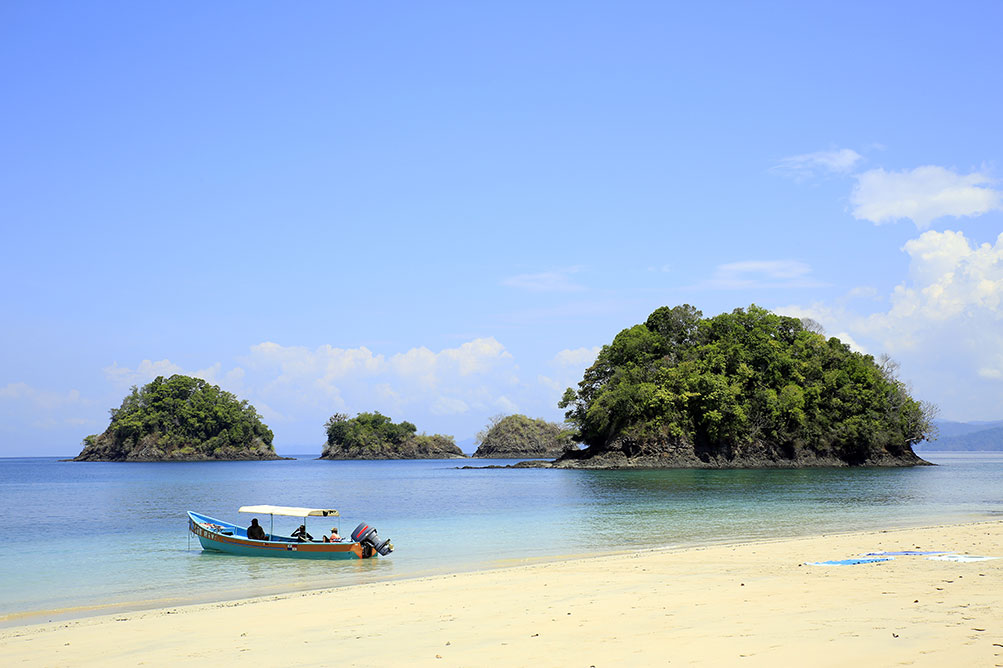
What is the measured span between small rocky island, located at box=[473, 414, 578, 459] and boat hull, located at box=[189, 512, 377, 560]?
15845cm

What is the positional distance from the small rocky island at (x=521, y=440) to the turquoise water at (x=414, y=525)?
392 ft

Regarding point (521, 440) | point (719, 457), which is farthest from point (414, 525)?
point (521, 440)

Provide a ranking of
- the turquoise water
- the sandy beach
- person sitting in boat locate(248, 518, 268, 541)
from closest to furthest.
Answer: the sandy beach
the turquoise water
person sitting in boat locate(248, 518, 268, 541)

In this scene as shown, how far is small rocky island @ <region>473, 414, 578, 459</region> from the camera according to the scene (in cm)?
18812

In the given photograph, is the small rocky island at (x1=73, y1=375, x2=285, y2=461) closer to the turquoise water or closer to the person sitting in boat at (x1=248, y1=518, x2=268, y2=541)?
the turquoise water

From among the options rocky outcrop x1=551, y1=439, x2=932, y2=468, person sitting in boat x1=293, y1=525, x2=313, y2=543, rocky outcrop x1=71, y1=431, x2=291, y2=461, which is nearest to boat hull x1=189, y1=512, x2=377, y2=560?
person sitting in boat x1=293, y1=525, x2=313, y2=543

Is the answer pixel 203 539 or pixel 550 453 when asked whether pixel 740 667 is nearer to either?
pixel 203 539

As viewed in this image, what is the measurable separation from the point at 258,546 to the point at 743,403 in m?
80.7

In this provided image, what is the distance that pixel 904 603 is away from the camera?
12.0 metres

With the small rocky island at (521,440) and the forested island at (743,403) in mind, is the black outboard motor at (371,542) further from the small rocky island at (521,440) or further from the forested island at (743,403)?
the small rocky island at (521,440)

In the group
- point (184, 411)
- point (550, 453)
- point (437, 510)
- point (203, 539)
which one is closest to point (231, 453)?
point (184, 411)

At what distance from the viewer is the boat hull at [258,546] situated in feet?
85.4

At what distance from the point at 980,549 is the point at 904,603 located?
10265 mm

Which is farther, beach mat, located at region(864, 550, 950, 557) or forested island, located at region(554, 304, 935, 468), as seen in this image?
forested island, located at region(554, 304, 935, 468)
